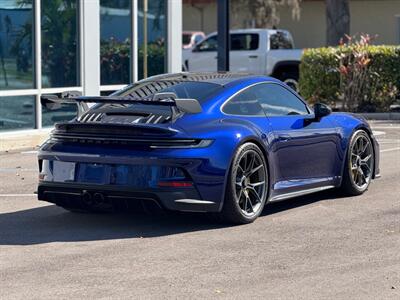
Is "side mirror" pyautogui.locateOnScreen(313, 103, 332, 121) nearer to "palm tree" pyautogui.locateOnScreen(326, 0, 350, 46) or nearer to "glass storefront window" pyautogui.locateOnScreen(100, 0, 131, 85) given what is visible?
"glass storefront window" pyautogui.locateOnScreen(100, 0, 131, 85)

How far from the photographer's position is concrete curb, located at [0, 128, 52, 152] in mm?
15234

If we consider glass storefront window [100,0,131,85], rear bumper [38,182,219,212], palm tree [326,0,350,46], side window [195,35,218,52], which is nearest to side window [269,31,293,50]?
side window [195,35,218,52]

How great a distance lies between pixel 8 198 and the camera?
1070 centimetres

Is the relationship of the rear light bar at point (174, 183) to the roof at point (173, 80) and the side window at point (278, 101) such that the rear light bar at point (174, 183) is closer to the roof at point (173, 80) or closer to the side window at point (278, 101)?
the roof at point (173, 80)

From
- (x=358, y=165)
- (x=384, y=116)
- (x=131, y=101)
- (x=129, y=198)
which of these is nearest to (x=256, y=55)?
(x=384, y=116)

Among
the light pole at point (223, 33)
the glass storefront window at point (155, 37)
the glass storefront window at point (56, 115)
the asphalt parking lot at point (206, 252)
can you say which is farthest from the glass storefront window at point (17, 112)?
the asphalt parking lot at point (206, 252)

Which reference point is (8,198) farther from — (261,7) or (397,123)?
(261,7)

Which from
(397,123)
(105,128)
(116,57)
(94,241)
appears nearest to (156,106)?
(105,128)

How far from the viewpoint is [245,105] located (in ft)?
31.0

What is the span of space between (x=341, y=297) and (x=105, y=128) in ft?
10.1

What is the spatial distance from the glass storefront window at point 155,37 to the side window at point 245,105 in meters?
9.07

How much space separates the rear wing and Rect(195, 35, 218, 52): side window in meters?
20.9

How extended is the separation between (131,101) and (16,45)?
7.33 metres

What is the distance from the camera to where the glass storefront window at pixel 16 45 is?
51.0ft
